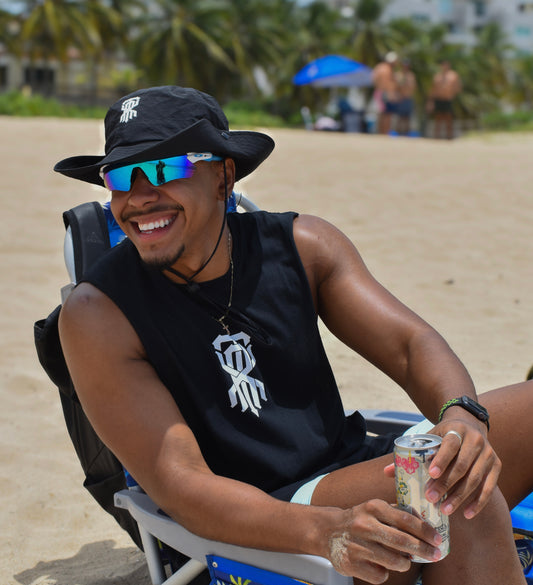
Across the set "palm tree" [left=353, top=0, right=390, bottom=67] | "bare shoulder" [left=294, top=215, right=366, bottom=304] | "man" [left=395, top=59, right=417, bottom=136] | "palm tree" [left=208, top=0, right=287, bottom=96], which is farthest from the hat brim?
"palm tree" [left=353, top=0, right=390, bottom=67]

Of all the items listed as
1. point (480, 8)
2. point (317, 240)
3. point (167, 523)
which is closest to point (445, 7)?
point (480, 8)

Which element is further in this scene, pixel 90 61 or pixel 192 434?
pixel 90 61

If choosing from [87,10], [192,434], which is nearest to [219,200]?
[192,434]

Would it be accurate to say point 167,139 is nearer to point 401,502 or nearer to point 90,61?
point 401,502

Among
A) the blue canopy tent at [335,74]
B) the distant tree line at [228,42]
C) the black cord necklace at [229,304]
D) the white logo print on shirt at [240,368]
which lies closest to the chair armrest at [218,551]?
the white logo print on shirt at [240,368]

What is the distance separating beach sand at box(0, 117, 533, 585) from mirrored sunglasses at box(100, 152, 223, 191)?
1551 millimetres

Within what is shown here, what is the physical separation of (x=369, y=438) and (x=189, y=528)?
711 millimetres

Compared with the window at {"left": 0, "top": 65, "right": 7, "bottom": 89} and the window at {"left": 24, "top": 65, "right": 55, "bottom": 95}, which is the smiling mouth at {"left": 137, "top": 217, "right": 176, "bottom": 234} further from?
the window at {"left": 0, "top": 65, "right": 7, "bottom": 89}

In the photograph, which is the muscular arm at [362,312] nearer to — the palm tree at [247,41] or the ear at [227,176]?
the ear at [227,176]

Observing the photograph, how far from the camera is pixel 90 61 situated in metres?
51.6

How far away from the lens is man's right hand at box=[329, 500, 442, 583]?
5.29ft

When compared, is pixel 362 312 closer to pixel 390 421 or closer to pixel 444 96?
pixel 390 421

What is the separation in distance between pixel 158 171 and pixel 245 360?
0.52m

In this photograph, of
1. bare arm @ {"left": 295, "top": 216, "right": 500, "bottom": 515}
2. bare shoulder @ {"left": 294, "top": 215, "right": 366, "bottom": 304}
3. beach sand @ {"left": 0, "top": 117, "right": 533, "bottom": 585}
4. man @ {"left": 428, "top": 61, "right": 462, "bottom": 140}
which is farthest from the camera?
man @ {"left": 428, "top": 61, "right": 462, "bottom": 140}
